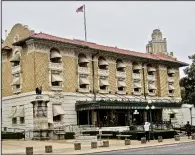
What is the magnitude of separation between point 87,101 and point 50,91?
4913 mm

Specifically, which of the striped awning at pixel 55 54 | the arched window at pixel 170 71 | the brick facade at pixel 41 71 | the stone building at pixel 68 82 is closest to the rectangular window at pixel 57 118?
the stone building at pixel 68 82

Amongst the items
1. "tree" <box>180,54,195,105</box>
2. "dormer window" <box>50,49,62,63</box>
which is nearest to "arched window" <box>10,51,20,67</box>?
"dormer window" <box>50,49,62,63</box>

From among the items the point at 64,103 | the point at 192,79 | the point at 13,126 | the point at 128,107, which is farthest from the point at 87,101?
the point at 192,79

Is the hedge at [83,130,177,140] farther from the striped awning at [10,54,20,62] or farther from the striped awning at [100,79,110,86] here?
the striped awning at [10,54,20,62]

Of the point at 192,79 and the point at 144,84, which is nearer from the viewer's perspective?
the point at 144,84

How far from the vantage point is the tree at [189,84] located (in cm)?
6830

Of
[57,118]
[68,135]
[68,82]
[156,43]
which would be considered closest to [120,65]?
[68,82]

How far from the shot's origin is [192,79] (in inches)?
2795

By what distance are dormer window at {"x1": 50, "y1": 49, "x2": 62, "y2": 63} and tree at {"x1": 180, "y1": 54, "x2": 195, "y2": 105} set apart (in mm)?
28564

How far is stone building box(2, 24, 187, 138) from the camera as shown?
46.7 meters

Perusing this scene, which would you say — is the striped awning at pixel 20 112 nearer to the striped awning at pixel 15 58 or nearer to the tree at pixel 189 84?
the striped awning at pixel 15 58

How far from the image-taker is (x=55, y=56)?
157ft

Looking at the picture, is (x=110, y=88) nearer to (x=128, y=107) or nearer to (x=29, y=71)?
(x=128, y=107)

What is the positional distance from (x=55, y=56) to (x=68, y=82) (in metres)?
3.82
